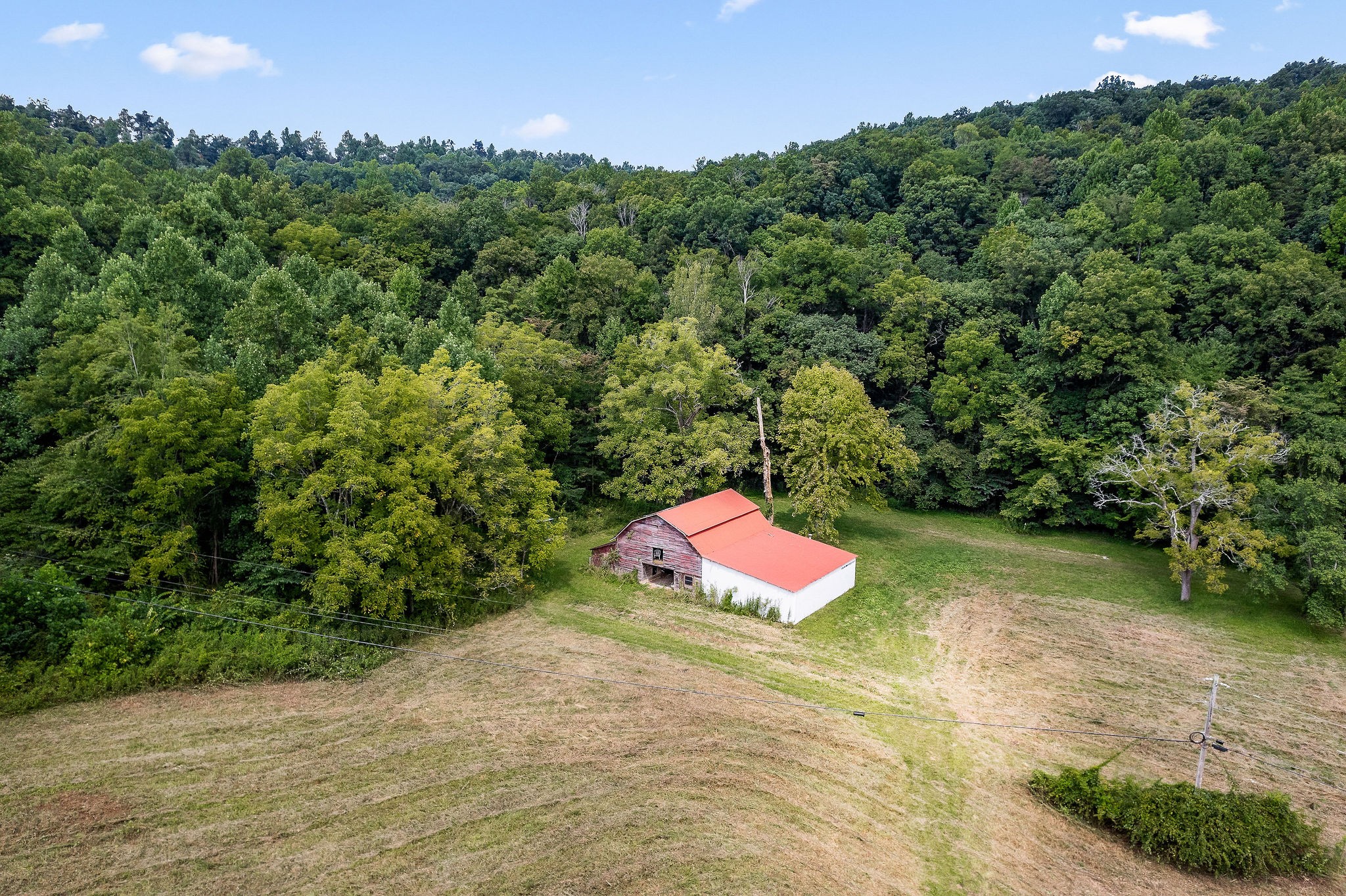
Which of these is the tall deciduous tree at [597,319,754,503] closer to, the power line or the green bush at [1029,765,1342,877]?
the power line

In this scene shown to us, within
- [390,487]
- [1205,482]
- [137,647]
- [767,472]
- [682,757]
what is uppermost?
[390,487]

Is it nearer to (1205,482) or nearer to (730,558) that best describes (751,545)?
(730,558)

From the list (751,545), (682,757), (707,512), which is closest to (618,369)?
(707,512)

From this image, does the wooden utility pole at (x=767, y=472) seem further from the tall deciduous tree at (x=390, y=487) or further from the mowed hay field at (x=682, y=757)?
the tall deciduous tree at (x=390, y=487)

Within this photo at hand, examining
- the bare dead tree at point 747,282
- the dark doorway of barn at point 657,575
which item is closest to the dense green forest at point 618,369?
the bare dead tree at point 747,282

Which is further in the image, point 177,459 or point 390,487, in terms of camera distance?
point 390,487

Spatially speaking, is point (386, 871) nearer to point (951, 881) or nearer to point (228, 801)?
point (228, 801)
